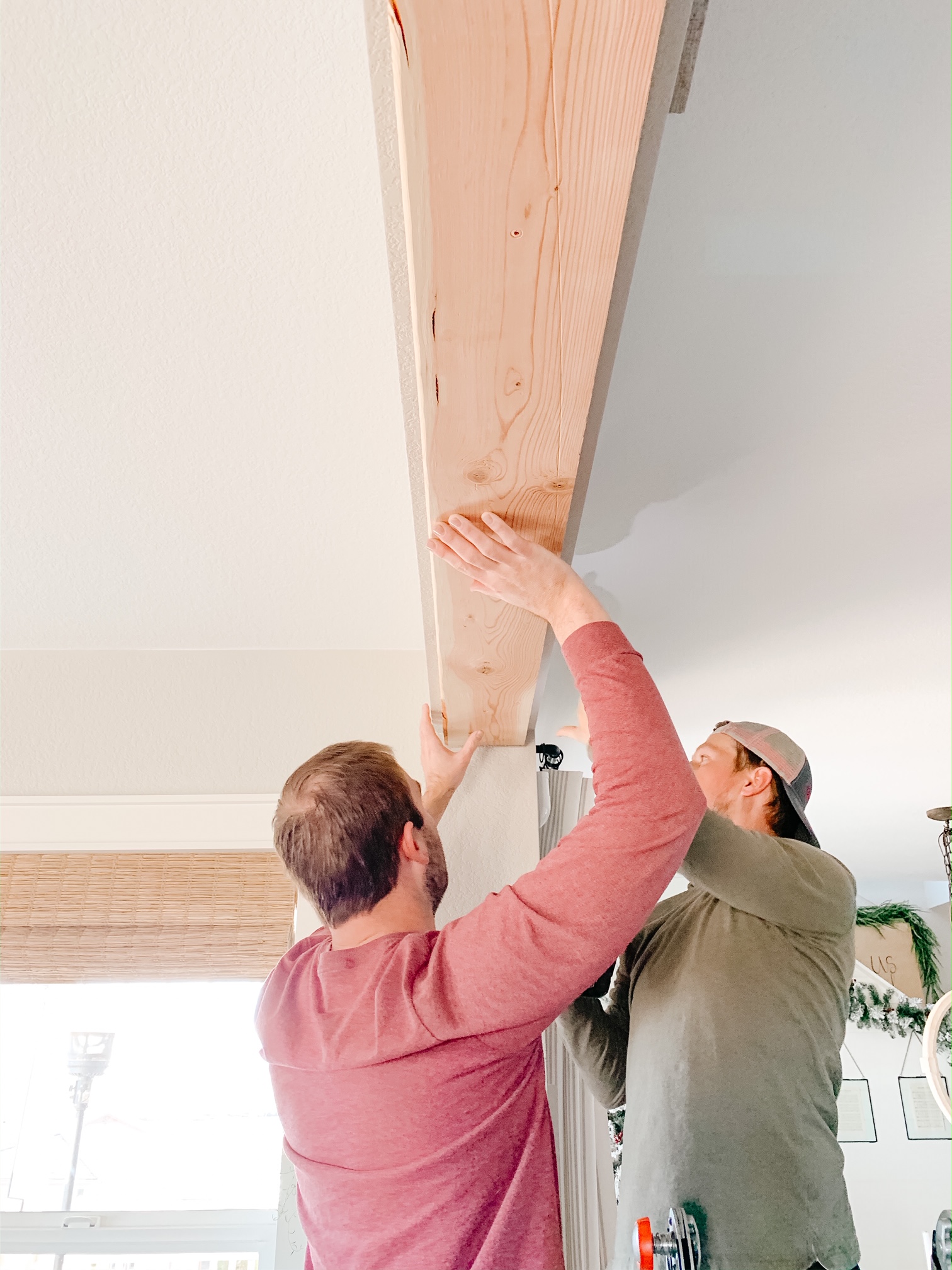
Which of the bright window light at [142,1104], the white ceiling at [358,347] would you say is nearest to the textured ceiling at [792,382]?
the white ceiling at [358,347]

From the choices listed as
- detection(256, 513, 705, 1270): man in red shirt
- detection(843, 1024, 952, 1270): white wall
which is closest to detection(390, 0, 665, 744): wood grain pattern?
detection(256, 513, 705, 1270): man in red shirt

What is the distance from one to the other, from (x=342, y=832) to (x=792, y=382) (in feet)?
3.84

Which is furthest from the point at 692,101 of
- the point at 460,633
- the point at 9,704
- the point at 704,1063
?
the point at 9,704

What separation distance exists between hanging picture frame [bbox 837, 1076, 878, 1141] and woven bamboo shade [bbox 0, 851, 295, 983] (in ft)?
13.6

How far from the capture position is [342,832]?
128 cm

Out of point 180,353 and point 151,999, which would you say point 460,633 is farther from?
point 151,999

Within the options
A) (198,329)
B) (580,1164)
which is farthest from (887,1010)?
(198,329)

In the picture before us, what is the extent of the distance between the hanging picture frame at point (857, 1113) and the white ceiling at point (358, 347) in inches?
140

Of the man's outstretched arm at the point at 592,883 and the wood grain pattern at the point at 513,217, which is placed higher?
the wood grain pattern at the point at 513,217

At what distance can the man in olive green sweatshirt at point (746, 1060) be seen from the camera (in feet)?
4.26

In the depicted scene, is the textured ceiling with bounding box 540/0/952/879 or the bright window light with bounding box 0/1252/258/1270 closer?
the textured ceiling with bounding box 540/0/952/879

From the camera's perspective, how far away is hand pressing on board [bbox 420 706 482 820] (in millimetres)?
2074

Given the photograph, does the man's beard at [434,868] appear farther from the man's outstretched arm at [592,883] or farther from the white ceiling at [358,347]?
the white ceiling at [358,347]

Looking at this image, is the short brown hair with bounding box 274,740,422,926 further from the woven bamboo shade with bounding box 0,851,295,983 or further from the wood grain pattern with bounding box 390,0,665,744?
the woven bamboo shade with bounding box 0,851,295,983
